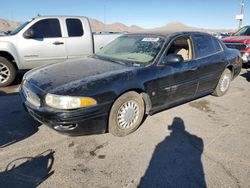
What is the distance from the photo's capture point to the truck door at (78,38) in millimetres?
6815

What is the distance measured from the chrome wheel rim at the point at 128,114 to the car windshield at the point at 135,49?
70 cm

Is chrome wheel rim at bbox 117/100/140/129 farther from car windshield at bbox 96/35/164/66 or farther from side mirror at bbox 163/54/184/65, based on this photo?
side mirror at bbox 163/54/184/65

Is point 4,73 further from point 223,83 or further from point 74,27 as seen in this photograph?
point 223,83

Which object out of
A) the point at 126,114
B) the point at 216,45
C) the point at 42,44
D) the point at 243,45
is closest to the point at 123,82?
the point at 126,114

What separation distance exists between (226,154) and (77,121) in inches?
83.3

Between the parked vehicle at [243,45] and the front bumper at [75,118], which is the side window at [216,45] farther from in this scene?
the parked vehicle at [243,45]

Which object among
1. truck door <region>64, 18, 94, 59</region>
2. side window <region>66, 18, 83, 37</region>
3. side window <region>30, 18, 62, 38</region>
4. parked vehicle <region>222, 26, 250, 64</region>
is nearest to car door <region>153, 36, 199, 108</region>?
truck door <region>64, 18, 94, 59</region>

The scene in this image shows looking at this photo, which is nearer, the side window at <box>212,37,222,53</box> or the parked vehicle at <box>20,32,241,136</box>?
the parked vehicle at <box>20,32,241,136</box>

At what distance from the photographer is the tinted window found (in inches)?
186

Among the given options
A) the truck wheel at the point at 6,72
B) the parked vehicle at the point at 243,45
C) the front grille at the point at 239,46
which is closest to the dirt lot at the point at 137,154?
the truck wheel at the point at 6,72

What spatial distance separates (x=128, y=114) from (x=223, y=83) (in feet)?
10.3

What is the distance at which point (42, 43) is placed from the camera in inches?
251

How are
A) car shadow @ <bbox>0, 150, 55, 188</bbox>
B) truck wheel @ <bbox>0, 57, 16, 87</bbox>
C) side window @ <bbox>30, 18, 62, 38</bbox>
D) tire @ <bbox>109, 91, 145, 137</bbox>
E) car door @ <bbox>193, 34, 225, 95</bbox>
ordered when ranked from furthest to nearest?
side window @ <bbox>30, 18, 62, 38</bbox> < truck wheel @ <bbox>0, 57, 16, 87</bbox> < car door @ <bbox>193, 34, 225, 95</bbox> < tire @ <bbox>109, 91, 145, 137</bbox> < car shadow @ <bbox>0, 150, 55, 188</bbox>

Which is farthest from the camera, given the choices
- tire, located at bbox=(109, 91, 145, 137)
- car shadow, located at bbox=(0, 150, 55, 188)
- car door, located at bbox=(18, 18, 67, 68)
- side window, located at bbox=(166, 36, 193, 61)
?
car door, located at bbox=(18, 18, 67, 68)
